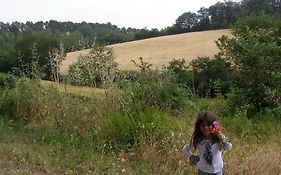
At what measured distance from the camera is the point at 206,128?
391cm

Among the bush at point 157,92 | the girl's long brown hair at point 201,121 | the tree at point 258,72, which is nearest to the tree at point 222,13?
the tree at point 258,72

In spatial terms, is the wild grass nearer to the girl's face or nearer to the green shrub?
the green shrub

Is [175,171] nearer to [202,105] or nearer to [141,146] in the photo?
[141,146]

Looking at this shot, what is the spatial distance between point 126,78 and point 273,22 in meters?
15.6

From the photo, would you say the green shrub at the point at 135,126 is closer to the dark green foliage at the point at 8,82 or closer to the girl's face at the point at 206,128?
the girl's face at the point at 206,128

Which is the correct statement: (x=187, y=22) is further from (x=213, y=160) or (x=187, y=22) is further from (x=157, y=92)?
(x=213, y=160)

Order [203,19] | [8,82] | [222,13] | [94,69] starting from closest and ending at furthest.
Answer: [94,69] < [8,82] < [222,13] < [203,19]

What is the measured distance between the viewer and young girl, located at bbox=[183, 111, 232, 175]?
3893mm

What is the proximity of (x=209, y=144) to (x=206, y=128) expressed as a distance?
180mm

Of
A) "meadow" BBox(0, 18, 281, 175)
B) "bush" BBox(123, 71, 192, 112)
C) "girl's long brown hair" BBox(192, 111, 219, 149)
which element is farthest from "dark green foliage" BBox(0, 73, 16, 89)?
"girl's long brown hair" BBox(192, 111, 219, 149)

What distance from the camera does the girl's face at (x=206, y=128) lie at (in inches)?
154

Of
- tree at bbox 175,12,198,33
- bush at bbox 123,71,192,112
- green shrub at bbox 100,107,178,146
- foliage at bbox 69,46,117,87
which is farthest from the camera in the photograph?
tree at bbox 175,12,198,33

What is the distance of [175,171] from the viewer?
17.3 feet

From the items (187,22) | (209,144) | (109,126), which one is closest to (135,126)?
(109,126)
